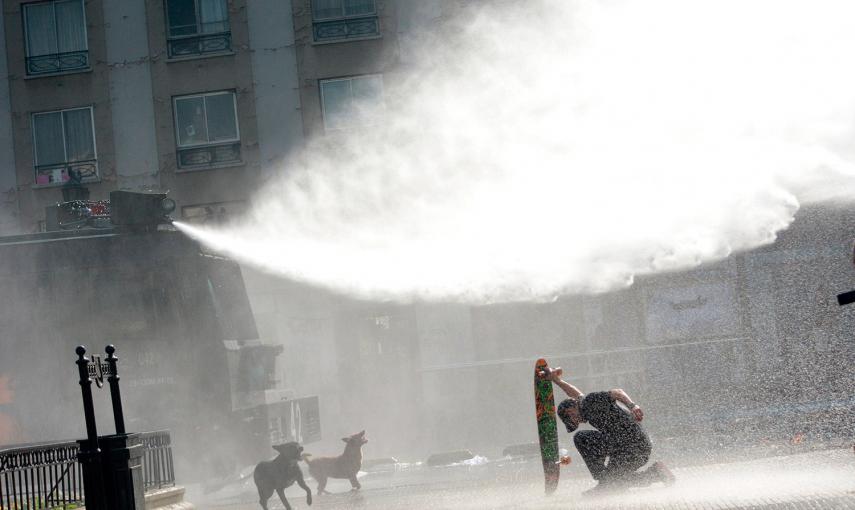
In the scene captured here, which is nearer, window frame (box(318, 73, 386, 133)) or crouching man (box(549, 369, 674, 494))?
crouching man (box(549, 369, 674, 494))

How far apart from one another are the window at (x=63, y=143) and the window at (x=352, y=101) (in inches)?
265

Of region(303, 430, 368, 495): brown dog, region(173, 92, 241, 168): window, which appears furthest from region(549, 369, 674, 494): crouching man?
region(173, 92, 241, 168): window

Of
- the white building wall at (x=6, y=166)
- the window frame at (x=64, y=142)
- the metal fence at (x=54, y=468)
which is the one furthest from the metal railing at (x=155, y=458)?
the white building wall at (x=6, y=166)

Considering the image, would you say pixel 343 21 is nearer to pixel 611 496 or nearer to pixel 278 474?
pixel 278 474

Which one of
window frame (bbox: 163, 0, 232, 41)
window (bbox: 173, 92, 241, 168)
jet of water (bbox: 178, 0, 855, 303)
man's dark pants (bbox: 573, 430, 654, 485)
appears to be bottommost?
man's dark pants (bbox: 573, 430, 654, 485)

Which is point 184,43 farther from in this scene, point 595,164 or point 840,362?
point 840,362

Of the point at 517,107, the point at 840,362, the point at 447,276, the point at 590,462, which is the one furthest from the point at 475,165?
the point at 590,462

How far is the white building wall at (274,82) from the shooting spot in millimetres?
30328

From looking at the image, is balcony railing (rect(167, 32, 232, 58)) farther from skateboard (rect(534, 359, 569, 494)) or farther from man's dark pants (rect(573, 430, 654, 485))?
man's dark pants (rect(573, 430, 654, 485))

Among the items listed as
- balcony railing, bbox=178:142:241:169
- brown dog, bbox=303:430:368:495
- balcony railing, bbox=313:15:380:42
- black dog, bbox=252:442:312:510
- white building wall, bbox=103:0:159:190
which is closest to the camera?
black dog, bbox=252:442:312:510

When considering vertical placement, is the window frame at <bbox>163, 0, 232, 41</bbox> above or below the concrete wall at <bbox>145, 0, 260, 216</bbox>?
above

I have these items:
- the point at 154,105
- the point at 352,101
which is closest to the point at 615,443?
the point at 352,101

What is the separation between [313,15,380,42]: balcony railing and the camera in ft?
99.9

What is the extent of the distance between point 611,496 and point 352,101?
70.0 feet
